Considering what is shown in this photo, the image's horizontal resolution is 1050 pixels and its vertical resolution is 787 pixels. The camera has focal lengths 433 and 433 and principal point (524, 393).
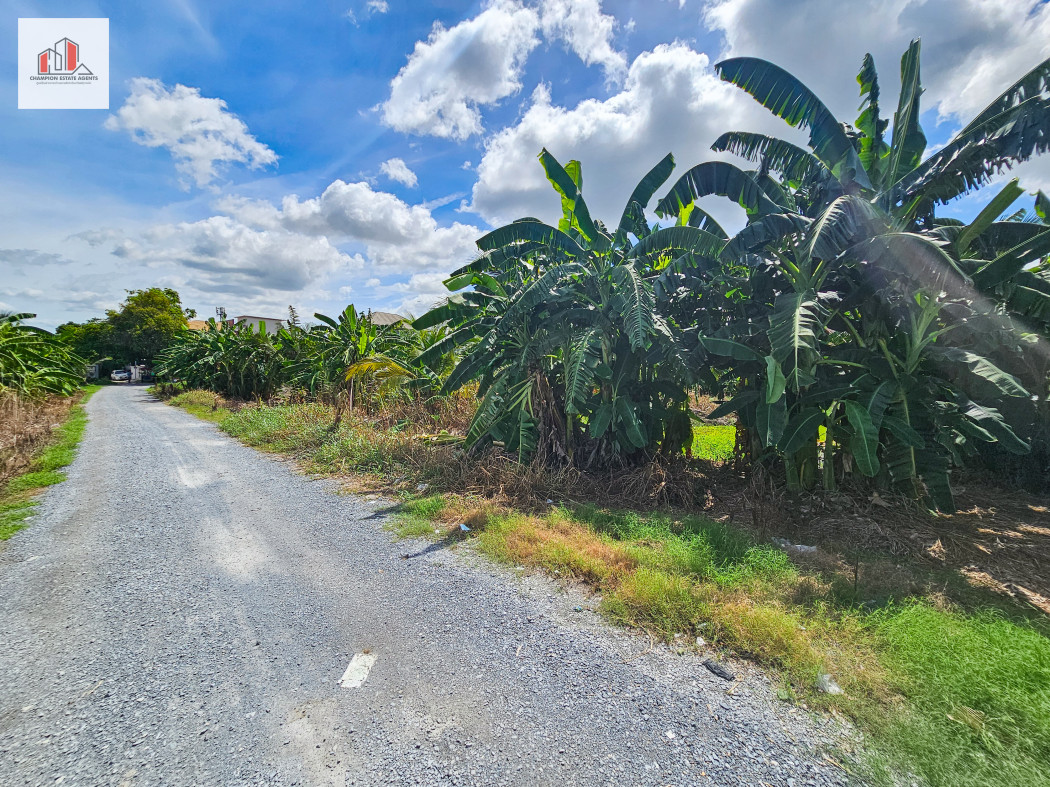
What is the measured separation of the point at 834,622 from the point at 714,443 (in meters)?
7.39

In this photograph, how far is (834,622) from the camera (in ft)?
9.74

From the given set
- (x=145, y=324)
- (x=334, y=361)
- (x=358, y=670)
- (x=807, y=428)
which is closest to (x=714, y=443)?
(x=807, y=428)

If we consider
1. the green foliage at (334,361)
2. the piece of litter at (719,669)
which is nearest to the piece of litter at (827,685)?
the piece of litter at (719,669)


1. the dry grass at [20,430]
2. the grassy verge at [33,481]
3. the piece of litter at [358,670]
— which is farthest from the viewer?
the dry grass at [20,430]

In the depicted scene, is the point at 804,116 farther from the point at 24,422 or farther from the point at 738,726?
the point at 24,422

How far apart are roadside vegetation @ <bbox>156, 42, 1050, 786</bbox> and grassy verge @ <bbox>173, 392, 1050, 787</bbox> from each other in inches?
0.6

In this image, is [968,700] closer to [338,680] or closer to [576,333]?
[338,680]

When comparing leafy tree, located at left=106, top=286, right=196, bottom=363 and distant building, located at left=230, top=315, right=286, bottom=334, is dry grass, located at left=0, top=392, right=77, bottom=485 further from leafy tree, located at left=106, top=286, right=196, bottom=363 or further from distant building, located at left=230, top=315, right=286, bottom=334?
leafy tree, located at left=106, top=286, right=196, bottom=363

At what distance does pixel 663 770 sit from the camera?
199cm

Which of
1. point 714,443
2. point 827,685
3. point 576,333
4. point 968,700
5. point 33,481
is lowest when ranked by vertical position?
point 33,481

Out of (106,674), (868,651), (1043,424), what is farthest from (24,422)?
(1043,424)

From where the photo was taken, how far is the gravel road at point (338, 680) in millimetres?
2004

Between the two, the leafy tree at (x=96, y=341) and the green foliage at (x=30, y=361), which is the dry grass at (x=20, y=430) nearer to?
the green foliage at (x=30, y=361)

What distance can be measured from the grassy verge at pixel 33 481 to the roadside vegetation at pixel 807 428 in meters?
3.63
